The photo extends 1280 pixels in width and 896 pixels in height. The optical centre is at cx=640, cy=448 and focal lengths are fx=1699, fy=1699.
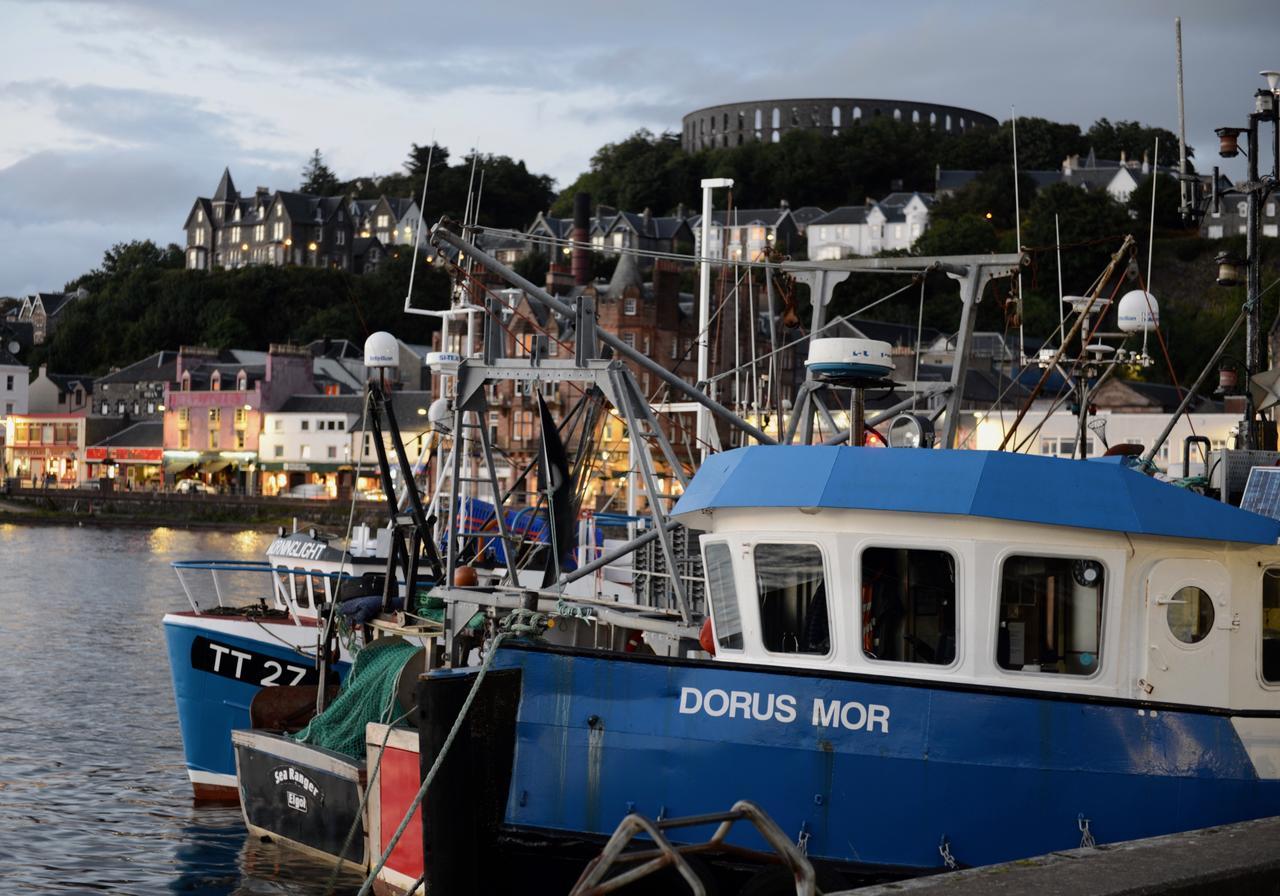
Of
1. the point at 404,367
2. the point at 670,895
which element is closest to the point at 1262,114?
the point at 670,895

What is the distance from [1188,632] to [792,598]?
9.24 ft

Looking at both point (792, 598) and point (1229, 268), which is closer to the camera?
point (792, 598)

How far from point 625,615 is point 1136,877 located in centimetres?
797

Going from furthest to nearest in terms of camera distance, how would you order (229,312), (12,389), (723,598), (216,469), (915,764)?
(229,312)
(12,389)
(216,469)
(723,598)
(915,764)

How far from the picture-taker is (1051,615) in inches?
472

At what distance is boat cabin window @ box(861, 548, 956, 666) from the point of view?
39.2 ft

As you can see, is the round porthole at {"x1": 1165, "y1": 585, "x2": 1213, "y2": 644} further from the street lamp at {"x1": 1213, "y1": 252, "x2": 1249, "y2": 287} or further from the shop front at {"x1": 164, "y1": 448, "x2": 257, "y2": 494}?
the shop front at {"x1": 164, "y1": 448, "x2": 257, "y2": 494}

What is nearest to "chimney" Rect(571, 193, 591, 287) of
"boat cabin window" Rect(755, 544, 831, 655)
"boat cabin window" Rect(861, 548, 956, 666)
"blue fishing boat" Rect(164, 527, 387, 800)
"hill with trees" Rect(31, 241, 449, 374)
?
"hill with trees" Rect(31, 241, 449, 374)

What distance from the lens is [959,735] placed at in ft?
38.1

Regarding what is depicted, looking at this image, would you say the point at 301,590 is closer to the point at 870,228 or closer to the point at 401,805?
the point at 401,805

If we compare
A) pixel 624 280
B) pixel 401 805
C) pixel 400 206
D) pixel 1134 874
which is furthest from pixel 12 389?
pixel 1134 874

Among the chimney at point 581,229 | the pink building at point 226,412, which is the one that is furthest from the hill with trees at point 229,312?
the chimney at point 581,229

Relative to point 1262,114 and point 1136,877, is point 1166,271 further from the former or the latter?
point 1136,877

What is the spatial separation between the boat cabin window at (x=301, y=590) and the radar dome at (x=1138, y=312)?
12.4 metres
